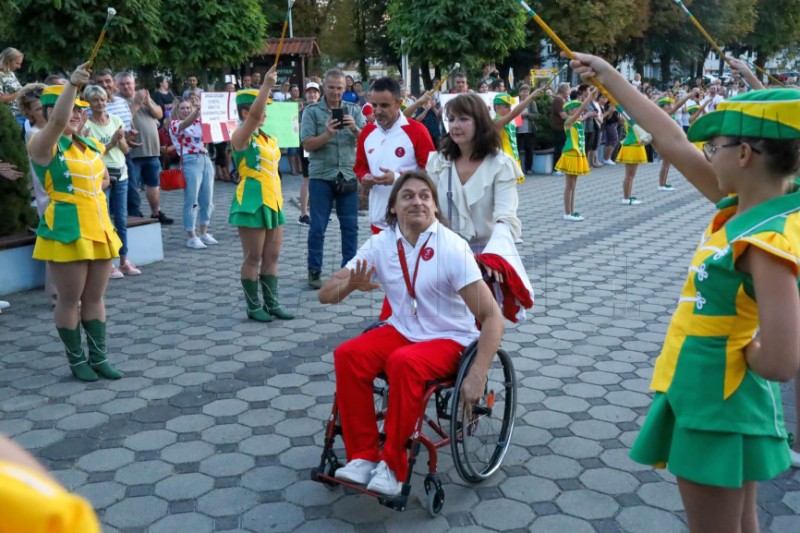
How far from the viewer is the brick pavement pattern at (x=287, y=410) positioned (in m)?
3.36

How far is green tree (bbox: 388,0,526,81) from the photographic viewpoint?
63.0 feet

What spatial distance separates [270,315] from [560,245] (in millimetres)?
4186

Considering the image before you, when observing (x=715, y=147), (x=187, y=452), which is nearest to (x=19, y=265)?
(x=187, y=452)

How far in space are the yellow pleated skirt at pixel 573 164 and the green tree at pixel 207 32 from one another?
9232 millimetres

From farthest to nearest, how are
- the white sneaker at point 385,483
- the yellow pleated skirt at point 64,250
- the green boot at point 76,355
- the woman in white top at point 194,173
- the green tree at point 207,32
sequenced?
the green tree at point 207,32 < the woman in white top at point 194,173 < the green boot at point 76,355 < the yellow pleated skirt at point 64,250 < the white sneaker at point 385,483

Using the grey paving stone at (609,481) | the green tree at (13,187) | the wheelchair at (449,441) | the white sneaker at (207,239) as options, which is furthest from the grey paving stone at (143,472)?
the white sneaker at (207,239)

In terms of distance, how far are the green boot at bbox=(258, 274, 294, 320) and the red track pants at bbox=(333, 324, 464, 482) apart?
2.79 meters

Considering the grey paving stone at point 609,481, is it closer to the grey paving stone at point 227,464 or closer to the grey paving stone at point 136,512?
the grey paving stone at point 227,464

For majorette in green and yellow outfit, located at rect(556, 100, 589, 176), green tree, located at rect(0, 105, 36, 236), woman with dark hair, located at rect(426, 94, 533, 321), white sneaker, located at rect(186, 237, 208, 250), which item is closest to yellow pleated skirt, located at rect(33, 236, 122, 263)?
woman with dark hair, located at rect(426, 94, 533, 321)

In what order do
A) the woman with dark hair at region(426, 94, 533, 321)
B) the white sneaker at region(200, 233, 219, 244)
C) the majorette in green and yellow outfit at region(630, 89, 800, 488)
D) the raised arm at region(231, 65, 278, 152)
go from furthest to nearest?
1. the white sneaker at region(200, 233, 219, 244)
2. the raised arm at region(231, 65, 278, 152)
3. the woman with dark hair at region(426, 94, 533, 321)
4. the majorette in green and yellow outfit at region(630, 89, 800, 488)

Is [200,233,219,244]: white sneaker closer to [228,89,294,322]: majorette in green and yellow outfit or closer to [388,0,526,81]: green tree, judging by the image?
[228,89,294,322]: majorette in green and yellow outfit

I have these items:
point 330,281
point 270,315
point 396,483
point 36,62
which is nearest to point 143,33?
point 36,62

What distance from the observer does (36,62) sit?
1176cm

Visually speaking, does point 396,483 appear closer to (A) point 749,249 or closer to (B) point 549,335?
(A) point 749,249
